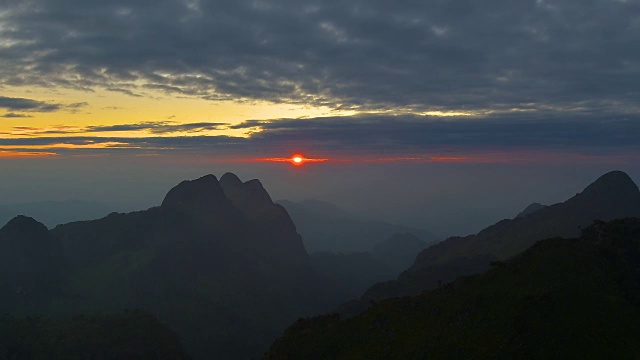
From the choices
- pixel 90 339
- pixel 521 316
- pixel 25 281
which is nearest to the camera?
pixel 521 316

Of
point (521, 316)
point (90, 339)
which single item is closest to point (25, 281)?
point (90, 339)

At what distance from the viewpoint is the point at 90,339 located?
127125 mm

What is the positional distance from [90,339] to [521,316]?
12109 centimetres

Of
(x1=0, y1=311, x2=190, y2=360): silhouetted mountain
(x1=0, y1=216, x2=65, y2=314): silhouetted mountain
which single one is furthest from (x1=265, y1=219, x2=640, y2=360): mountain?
(x1=0, y1=216, x2=65, y2=314): silhouetted mountain

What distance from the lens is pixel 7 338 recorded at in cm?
12688

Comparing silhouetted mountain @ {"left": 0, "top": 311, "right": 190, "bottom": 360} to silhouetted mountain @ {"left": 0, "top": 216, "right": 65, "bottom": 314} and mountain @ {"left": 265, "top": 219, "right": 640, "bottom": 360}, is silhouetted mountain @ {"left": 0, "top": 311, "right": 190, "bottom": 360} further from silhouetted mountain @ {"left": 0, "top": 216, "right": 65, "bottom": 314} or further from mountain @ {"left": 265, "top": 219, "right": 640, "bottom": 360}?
mountain @ {"left": 265, "top": 219, "right": 640, "bottom": 360}

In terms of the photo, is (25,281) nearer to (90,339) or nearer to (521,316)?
(90,339)

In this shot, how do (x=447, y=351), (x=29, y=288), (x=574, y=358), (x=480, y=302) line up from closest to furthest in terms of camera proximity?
(x=574, y=358), (x=447, y=351), (x=480, y=302), (x=29, y=288)

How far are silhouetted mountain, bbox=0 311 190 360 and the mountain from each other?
71.5 meters

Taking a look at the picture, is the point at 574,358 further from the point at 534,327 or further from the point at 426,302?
the point at 426,302

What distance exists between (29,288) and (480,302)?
193032 mm

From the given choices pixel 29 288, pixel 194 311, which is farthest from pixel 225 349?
pixel 29 288

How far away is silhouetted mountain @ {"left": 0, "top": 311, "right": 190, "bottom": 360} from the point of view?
12188 centimetres

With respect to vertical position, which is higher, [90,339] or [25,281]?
[90,339]
